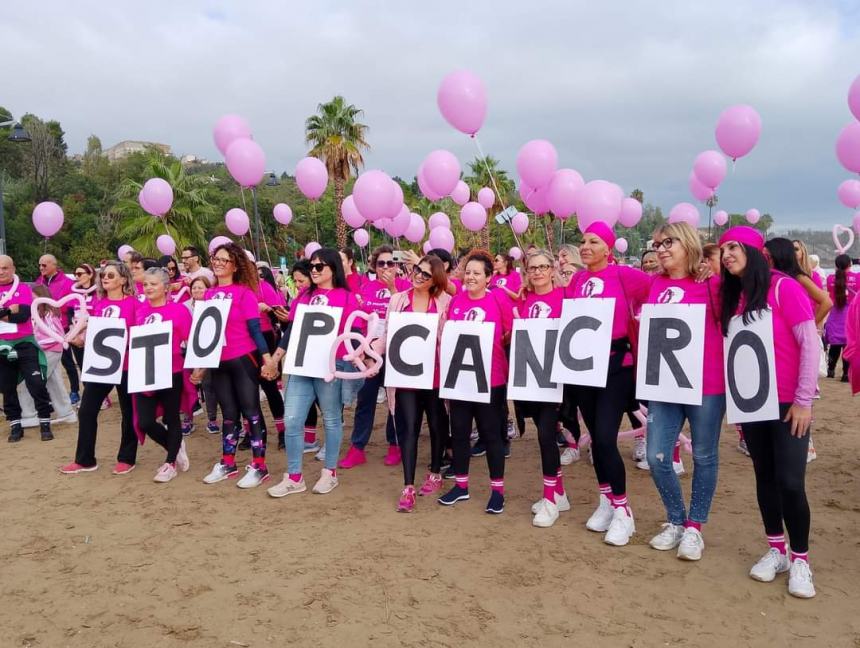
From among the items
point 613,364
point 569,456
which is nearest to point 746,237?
point 613,364

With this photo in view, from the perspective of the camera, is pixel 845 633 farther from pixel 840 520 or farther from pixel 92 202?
pixel 92 202

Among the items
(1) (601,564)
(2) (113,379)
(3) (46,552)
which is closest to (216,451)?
(2) (113,379)

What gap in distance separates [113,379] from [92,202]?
121 ft

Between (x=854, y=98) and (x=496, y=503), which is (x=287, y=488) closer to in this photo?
(x=496, y=503)

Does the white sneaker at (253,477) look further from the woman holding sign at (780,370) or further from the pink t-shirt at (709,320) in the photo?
the woman holding sign at (780,370)

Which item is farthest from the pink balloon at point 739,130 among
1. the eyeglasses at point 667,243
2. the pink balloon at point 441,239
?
the eyeglasses at point 667,243

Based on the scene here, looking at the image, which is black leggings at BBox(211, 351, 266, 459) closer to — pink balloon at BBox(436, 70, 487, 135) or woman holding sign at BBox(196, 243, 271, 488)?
woman holding sign at BBox(196, 243, 271, 488)

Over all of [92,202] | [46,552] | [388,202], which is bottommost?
[46,552]

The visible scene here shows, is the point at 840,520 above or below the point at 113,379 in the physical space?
below

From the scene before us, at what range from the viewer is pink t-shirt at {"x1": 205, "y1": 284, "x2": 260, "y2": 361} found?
5.63 m

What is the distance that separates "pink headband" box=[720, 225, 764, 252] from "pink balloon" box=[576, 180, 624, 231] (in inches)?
168

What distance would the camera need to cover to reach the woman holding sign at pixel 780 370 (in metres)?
3.49

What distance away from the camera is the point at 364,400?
652cm

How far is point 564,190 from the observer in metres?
9.49
